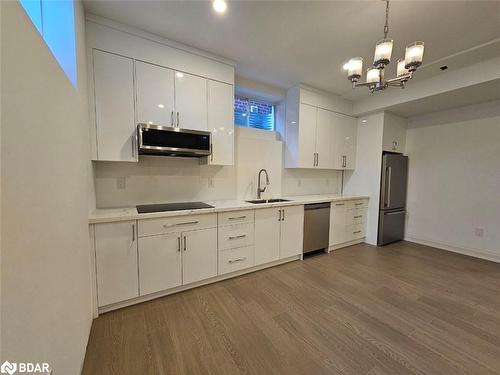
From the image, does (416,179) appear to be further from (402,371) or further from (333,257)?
(402,371)

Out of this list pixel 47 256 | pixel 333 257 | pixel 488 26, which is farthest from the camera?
pixel 333 257

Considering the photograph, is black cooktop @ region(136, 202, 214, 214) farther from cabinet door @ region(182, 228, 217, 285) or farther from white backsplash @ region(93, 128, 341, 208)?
cabinet door @ region(182, 228, 217, 285)

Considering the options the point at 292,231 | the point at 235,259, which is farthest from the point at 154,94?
the point at 292,231

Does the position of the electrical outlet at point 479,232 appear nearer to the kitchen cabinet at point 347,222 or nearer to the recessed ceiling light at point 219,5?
the kitchen cabinet at point 347,222

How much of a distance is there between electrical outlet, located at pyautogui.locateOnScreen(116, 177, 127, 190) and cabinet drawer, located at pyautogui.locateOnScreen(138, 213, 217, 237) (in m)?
0.64

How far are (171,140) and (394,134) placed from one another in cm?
398

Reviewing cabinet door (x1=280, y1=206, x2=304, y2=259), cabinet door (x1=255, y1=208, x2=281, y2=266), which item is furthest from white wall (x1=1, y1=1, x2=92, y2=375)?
cabinet door (x1=280, y1=206, x2=304, y2=259)

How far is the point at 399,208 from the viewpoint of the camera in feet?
13.3

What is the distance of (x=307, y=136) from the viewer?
3.51 metres

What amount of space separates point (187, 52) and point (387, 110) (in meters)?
3.40

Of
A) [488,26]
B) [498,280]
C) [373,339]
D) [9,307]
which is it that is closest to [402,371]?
[373,339]

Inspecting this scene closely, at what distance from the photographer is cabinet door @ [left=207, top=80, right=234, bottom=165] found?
2576 mm

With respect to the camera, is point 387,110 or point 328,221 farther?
point 387,110

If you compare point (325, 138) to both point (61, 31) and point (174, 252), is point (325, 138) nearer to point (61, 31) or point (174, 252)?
point (174, 252)
